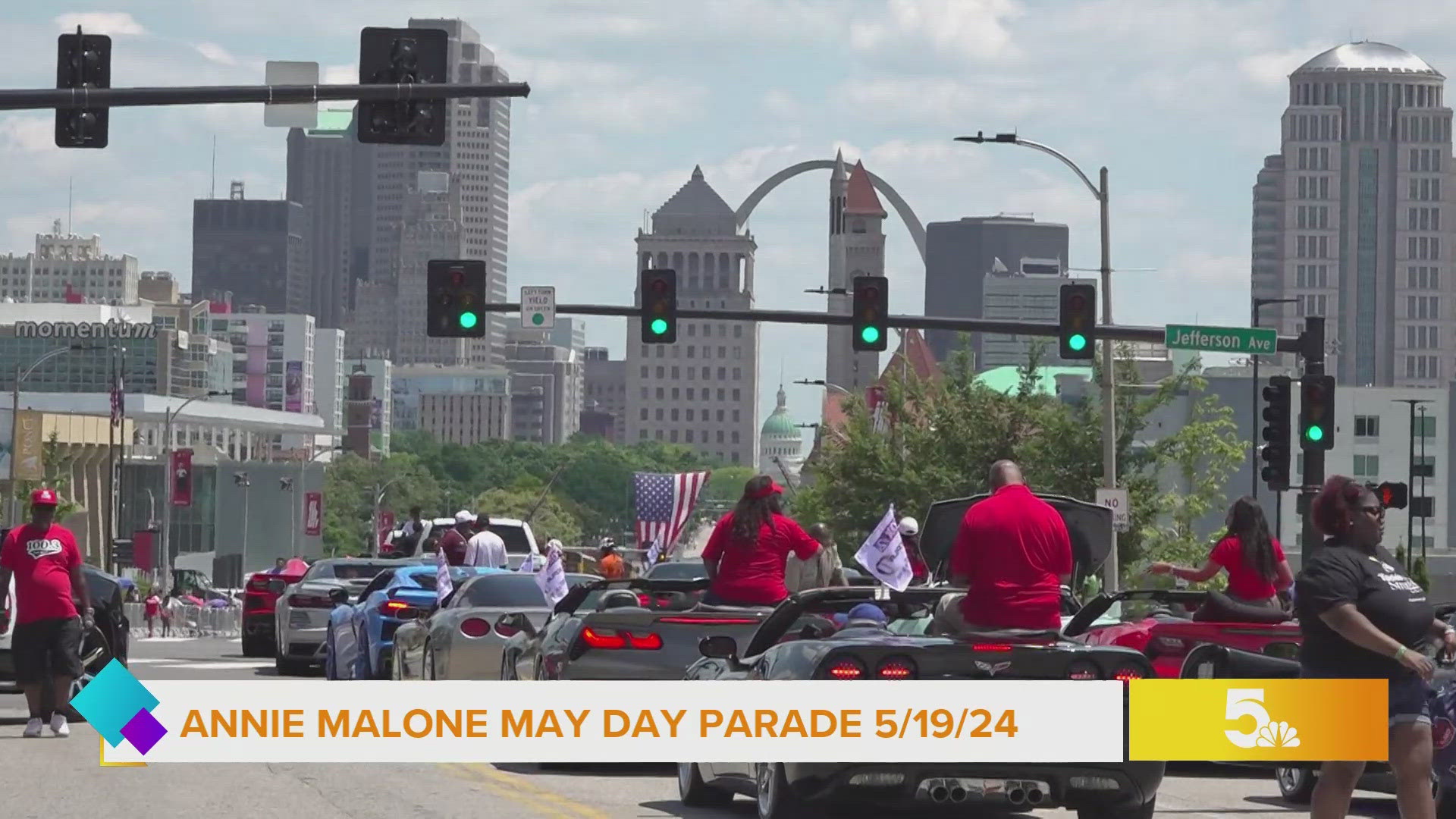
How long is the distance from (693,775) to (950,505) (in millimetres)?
6338

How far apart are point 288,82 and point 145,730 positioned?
30.7 feet

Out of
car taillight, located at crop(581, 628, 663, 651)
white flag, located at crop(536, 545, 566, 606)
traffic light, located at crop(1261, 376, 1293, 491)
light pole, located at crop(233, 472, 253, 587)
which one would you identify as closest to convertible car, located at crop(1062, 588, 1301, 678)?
car taillight, located at crop(581, 628, 663, 651)

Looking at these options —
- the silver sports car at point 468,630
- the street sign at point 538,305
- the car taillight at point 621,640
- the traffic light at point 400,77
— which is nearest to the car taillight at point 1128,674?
the car taillight at point 621,640

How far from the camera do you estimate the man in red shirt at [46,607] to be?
16.4 metres

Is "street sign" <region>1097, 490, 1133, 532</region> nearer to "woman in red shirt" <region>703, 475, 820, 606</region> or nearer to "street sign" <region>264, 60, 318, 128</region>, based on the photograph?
"street sign" <region>264, 60, 318, 128</region>

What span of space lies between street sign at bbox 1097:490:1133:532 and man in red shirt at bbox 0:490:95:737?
19.5 metres

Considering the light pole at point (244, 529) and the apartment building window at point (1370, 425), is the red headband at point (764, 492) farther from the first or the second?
the apartment building window at point (1370, 425)

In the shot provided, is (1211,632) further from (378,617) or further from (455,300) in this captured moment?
(455,300)

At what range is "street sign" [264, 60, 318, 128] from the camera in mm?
20094

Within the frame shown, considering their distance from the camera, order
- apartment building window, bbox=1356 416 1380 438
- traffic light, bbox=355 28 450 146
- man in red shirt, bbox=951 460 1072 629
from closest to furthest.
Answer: man in red shirt, bbox=951 460 1072 629 → traffic light, bbox=355 28 450 146 → apartment building window, bbox=1356 416 1380 438

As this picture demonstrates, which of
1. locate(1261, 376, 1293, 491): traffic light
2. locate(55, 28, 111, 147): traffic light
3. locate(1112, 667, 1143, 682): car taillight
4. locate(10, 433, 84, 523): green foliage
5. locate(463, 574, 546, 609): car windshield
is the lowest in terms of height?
locate(10, 433, 84, 523): green foliage

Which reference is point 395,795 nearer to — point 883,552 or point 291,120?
point 883,552

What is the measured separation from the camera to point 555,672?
14.9 m

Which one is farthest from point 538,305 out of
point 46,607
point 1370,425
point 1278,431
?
point 1370,425
